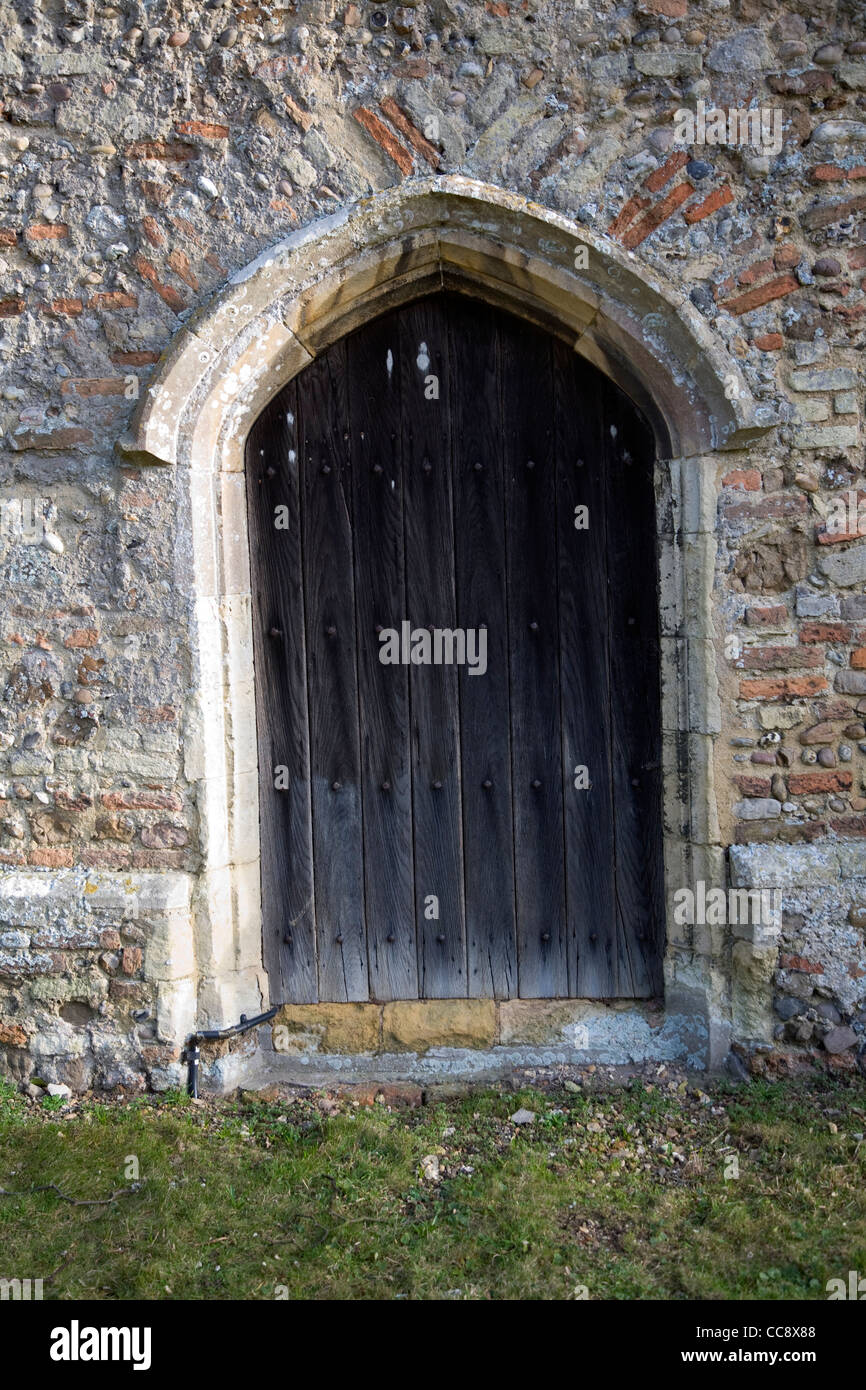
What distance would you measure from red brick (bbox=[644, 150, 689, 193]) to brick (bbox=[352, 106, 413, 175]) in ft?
2.50

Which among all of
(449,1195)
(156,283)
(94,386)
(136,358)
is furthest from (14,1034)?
(156,283)

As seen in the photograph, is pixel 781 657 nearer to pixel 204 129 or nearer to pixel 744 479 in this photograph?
pixel 744 479

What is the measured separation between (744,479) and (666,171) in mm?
992

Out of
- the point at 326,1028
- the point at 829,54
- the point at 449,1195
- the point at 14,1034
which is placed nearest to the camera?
the point at 449,1195

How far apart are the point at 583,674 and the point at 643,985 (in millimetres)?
1135

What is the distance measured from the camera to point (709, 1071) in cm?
318

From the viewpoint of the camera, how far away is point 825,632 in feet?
10.1

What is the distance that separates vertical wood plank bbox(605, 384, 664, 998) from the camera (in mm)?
3346

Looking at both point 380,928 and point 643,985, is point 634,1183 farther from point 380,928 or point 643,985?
point 380,928

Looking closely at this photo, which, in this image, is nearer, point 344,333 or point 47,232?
point 47,232

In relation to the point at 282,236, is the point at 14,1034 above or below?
below

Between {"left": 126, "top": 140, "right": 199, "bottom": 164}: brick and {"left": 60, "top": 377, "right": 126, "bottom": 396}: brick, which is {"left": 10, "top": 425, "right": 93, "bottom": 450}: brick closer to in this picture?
{"left": 60, "top": 377, "right": 126, "bottom": 396}: brick

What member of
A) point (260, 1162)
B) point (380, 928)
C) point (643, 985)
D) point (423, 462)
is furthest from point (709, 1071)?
point (423, 462)

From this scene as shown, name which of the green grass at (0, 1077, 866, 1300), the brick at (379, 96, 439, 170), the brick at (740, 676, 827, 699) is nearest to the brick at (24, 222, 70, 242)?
the brick at (379, 96, 439, 170)
